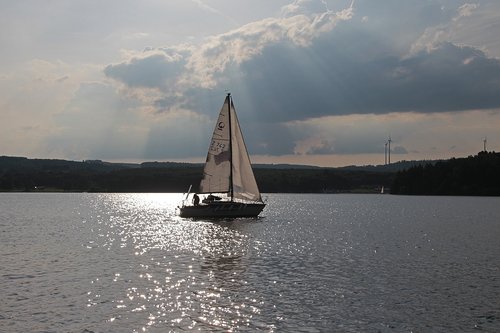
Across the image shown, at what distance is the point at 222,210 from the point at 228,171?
720 centimetres

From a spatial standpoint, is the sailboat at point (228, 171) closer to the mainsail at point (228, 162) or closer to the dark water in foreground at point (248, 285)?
the mainsail at point (228, 162)

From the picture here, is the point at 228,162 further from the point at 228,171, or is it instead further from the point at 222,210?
the point at 222,210

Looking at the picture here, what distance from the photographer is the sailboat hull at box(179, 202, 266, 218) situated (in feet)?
324

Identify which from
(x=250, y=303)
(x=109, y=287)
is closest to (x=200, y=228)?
(x=109, y=287)

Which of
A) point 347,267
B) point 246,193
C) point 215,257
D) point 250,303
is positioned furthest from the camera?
point 246,193

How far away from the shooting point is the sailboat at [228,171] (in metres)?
101

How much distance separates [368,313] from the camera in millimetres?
33719

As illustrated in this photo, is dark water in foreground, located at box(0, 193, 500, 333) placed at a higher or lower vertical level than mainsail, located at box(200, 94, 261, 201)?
lower

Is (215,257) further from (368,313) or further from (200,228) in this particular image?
(200,228)

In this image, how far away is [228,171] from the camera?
10156cm

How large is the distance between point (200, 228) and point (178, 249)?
30074 millimetres

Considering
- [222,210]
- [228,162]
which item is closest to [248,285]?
[222,210]

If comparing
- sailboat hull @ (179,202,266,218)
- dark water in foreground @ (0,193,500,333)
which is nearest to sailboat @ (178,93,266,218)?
sailboat hull @ (179,202,266,218)

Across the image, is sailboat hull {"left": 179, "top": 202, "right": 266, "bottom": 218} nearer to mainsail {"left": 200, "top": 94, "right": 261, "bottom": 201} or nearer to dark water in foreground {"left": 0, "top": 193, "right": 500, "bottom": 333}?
mainsail {"left": 200, "top": 94, "right": 261, "bottom": 201}
